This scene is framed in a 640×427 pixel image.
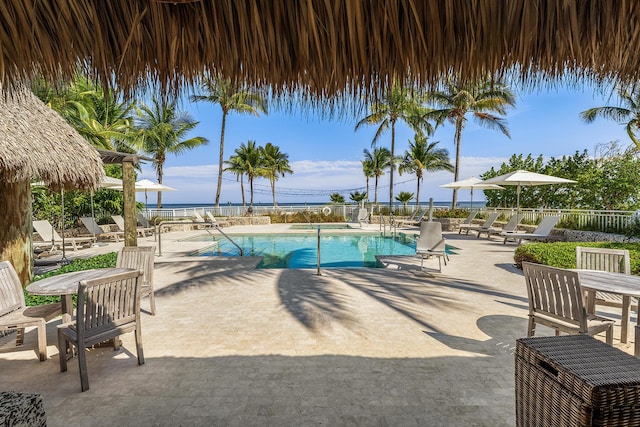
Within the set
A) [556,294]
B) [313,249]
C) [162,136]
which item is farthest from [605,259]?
[162,136]

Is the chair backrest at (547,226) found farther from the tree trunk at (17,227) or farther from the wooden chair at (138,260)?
the tree trunk at (17,227)

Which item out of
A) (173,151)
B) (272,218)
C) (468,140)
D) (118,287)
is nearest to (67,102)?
(173,151)

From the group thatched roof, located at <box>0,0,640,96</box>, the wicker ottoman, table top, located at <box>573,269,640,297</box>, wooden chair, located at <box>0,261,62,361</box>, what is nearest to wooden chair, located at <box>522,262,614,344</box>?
table top, located at <box>573,269,640,297</box>

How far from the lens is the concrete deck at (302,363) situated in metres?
2.16

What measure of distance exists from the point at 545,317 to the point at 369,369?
1.71 meters

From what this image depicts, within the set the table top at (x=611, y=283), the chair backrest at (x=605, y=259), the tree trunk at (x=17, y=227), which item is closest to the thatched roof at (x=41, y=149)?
the tree trunk at (x=17, y=227)

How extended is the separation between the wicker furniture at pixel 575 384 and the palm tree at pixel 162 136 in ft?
69.6

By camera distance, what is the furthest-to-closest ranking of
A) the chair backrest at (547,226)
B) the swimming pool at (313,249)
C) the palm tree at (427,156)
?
the palm tree at (427,156), the chair backrest at (547,226), the swimming pool at (313,249)

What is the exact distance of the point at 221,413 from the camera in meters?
2.15

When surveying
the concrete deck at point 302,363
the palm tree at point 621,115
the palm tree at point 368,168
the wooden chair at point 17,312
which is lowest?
the concrete deck at point 302,363

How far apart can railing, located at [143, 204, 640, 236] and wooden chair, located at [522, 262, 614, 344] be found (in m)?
8.26

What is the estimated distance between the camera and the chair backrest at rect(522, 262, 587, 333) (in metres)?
2.46

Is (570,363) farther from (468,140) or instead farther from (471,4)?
(468,140)

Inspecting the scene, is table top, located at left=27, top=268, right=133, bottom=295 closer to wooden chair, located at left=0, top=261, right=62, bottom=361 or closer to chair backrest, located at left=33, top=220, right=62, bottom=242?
wooden chair, located at left=0, top=261, right=62, bottom=361
